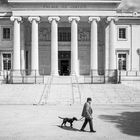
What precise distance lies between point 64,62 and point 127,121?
31640mm

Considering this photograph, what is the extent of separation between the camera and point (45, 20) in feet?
157

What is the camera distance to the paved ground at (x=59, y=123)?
1638 centimetres

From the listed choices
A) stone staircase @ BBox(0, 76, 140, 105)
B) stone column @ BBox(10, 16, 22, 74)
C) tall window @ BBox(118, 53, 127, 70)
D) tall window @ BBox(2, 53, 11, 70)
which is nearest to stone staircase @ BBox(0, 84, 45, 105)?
stone staircase @ BBox(0, 76, 140, 105)

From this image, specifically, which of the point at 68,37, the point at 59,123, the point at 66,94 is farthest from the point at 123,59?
the point at 59,123

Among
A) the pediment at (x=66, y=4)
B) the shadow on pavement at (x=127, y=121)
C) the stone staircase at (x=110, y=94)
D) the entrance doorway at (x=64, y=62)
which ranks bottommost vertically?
the shadow on pavement at (x=127, y=121)

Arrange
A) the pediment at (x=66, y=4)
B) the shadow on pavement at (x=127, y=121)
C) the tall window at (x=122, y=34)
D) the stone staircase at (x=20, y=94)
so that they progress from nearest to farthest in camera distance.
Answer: the shadow on pavement at (x=127, y=121) → the stone staircase at (x=20, y=94) → the pediment at (x=66, y=4) → the tall window at (x=122, y=34)

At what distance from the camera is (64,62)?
51594mm

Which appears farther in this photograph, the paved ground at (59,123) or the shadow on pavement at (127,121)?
the shadow on pavement at (127,121)

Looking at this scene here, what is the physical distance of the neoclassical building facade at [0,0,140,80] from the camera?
1763 inches

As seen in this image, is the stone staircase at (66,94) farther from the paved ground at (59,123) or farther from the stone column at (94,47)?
the stone column at (94,47)

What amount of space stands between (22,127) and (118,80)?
2620cm

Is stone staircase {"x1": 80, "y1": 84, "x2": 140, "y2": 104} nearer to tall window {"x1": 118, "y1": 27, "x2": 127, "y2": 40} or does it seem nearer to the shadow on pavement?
the shadow on pavement

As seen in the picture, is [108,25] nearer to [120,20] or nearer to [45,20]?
[120,20]

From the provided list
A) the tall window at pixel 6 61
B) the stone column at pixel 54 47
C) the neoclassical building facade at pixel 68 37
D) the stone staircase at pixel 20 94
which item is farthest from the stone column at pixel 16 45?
the stone staircase at pixel 20 94
